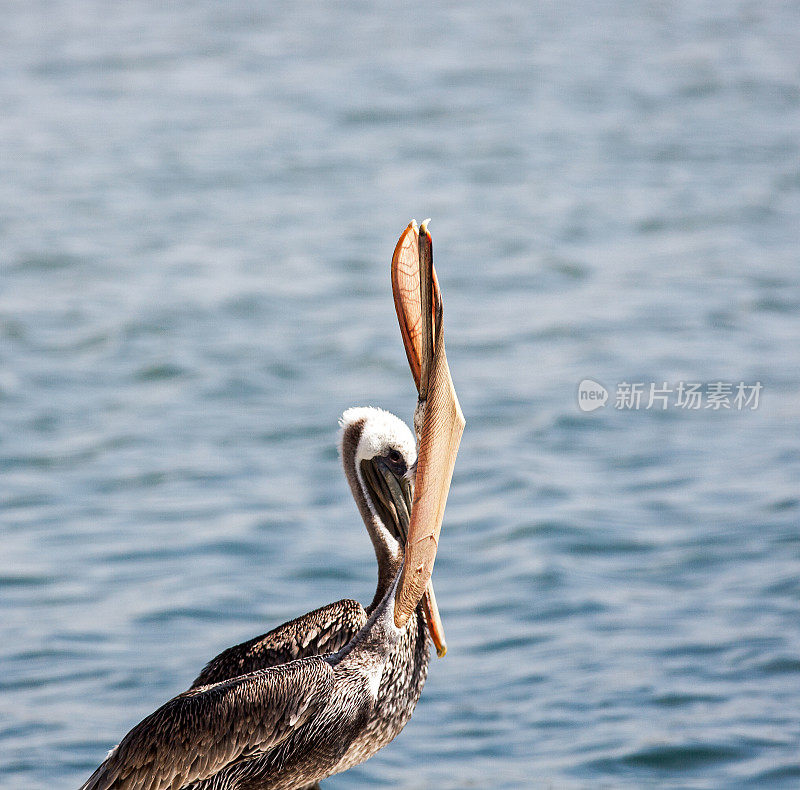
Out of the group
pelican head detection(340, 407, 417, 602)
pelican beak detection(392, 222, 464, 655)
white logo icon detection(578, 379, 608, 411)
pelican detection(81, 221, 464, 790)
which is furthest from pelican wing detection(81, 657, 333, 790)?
white logo icon detection(578, 379, 608, 411)

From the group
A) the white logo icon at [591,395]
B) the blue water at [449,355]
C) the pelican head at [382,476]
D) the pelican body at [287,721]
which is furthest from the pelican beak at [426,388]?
the white logo icon at [591,395]

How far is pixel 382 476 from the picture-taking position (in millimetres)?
3957

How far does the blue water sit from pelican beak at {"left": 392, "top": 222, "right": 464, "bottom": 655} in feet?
6.73

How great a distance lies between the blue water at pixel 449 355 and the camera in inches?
217

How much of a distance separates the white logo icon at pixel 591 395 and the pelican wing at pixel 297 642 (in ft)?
16.5

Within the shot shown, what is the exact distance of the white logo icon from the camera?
880 cm

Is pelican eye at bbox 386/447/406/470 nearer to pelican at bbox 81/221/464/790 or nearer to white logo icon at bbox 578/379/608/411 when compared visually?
pelican at bbox 81/221/464/790

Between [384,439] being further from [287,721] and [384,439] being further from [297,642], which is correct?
[287,721]

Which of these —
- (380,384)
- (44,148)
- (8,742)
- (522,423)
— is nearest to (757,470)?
(522,423)

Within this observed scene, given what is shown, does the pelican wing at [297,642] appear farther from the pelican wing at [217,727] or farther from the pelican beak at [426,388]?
the pelican beak at [426,388]

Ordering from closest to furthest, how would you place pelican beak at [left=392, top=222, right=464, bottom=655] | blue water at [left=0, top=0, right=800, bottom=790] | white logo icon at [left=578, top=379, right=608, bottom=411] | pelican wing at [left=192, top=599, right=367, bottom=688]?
pelican beak at [left=392, top=222, right=464, bottom=655] → pelican wing at [left=192, top=599, right=367, bottom=688] → blue water at [left=0, top=0, right=800, bottom=790] → white logo icon at [left=578, top=379, right=608, bottom=411]

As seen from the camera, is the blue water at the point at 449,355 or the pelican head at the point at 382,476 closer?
the pelican head at the point at 382,476

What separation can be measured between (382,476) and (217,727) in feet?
2.71

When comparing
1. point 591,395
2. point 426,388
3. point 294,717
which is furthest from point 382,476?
point 591,395
